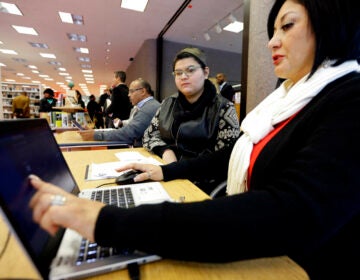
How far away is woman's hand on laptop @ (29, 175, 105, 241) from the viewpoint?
0.38 metres

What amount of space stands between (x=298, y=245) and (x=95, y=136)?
6.95ft

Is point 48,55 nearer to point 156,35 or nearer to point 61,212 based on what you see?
point 156,35

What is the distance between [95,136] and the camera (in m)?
2.22

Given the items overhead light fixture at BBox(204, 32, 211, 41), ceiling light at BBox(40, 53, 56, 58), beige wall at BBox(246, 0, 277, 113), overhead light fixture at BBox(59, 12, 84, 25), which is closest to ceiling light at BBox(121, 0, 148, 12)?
overhead light fixture at BBox(59, 12, 84, 25)

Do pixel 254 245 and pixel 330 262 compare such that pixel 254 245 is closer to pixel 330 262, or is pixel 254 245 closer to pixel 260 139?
pixel 330 262

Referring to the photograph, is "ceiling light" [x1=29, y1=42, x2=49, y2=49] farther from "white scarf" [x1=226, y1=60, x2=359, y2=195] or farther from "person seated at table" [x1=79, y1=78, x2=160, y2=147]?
"white scarf" [x1=226, y1=60, x2=359, y2=195]

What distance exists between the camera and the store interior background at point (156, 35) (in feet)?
5.82

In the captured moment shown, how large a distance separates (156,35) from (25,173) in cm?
592

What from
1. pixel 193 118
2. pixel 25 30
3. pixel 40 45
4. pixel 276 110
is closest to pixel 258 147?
pixel 276 110

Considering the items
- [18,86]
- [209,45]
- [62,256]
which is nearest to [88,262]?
[62,256]

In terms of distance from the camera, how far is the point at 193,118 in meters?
1.52

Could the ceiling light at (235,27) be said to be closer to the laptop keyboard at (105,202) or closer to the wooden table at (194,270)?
the laptop keyboard at (105,202)

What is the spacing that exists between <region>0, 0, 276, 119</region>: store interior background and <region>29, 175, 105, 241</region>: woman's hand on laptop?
1644mm

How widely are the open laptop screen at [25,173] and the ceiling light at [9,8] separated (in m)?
5.27
